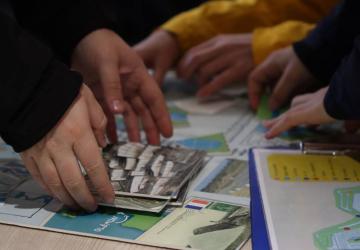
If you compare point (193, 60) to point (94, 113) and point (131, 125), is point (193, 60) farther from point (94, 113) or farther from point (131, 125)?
point (94, 113)

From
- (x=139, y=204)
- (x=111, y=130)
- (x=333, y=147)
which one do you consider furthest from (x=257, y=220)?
(x=111, y=130)

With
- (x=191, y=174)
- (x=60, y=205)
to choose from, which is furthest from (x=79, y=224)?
(x=191, y=174)

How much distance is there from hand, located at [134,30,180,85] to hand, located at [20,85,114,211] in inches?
19.0

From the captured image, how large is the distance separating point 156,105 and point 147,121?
3cm

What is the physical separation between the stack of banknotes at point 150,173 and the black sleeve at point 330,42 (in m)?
0.29

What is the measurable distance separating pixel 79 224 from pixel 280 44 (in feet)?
1.85

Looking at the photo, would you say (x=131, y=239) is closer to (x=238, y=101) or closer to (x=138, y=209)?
(x=138, y=209)

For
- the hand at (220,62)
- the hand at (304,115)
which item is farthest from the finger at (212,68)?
the hand at (304,115)

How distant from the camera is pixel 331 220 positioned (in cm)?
47

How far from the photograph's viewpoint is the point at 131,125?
2.44ft

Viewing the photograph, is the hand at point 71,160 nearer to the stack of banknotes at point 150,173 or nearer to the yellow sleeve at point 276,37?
the stack of banknotes at point 150,173

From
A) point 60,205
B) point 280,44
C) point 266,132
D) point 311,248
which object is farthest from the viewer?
point 280,44

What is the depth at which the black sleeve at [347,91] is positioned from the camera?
570 millimetres

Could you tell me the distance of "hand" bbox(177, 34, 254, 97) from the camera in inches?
37.3
